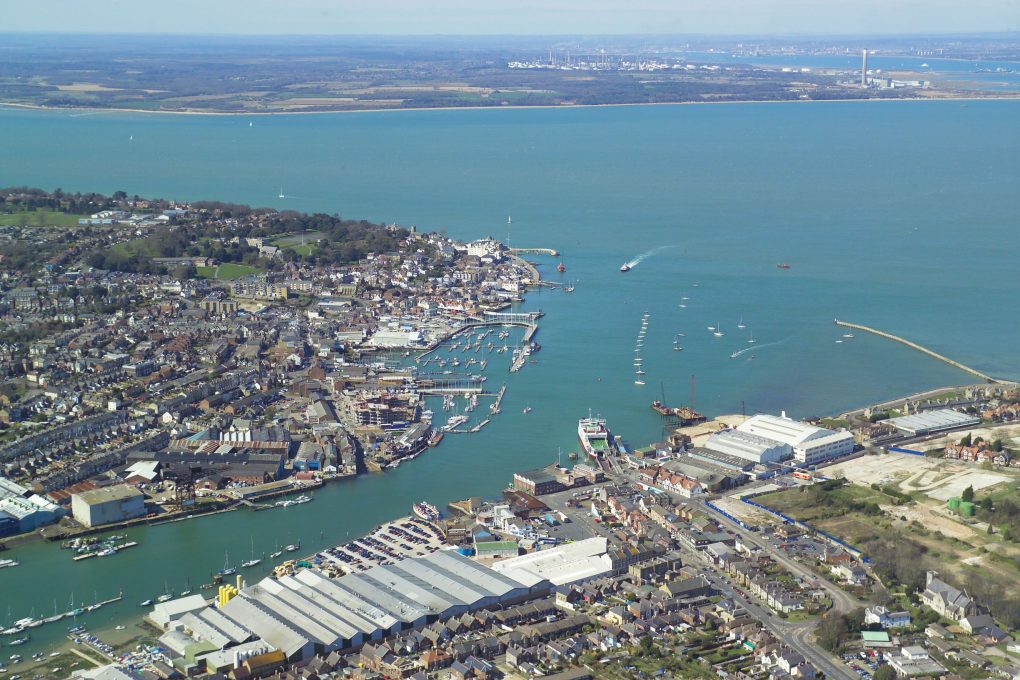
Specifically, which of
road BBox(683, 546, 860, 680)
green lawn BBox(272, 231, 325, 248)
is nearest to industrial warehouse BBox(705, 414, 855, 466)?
road BBox(683, 546, 860, 680)

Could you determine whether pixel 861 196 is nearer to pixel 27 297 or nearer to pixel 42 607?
pixel 27 297

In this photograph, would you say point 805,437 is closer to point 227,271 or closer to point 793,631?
point 793,631

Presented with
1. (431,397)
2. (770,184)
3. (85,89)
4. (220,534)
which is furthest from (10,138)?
(220,534)

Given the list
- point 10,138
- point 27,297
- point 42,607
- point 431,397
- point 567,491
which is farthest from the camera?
point 10,138

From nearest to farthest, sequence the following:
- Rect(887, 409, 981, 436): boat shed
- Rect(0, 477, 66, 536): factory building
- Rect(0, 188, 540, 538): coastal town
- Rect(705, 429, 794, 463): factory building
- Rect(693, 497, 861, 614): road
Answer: Rect(693, 497, 861, 614): road
Rect(0, 477, 66, 536): factory building
Rect(0, 188, 540, 538): coastal town
Rect(705, 429, 794, 463): factory building
Rect(887, 409, 981, 436): boat shed

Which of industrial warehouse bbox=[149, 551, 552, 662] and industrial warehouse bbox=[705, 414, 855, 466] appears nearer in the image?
industrial warehouse bbox=[149, 551, 552, 662]

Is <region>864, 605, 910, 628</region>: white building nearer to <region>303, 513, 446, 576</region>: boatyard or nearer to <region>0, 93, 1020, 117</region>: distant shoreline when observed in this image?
<region>303, 513, 446, 576</region>: boatyard
